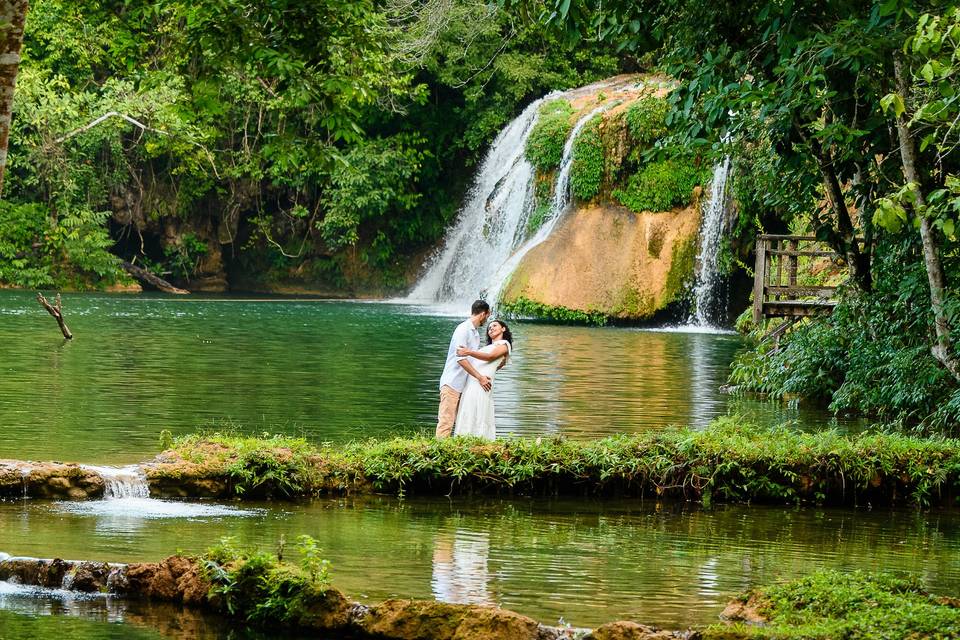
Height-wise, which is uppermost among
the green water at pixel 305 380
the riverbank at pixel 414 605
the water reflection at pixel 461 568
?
the green water at pixel 305 380

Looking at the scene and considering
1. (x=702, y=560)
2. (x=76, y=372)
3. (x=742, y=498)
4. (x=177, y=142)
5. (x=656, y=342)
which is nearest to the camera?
(x=702, y=560)

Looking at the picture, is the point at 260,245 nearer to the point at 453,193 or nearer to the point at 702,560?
the point at 453,193

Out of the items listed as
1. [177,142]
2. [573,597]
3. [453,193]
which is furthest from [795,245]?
[453,193]

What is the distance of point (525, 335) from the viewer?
29453 millimetres

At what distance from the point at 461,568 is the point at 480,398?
14.1 feet

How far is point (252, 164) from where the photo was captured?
142ft

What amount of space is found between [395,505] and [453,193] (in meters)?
36.3

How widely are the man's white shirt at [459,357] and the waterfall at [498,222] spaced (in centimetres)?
2192

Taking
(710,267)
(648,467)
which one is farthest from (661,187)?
(648,467)

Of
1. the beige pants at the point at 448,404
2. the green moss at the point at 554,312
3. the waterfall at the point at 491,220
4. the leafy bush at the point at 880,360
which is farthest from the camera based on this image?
the waterfall at the point at 491,220

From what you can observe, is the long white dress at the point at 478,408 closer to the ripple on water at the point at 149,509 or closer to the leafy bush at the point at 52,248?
the ripple on water at the point at 149,509

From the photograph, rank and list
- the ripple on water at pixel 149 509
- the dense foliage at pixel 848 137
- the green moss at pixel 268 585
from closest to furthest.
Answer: the green moss at pixel 268 585, the ripple on water at pixel 149 509, the dense foliage at pixel 848 137

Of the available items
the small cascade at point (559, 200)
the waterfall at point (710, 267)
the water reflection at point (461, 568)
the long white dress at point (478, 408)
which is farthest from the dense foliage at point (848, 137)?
the small cascade at point (559, 200)

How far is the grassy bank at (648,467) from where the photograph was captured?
10.8 meters
